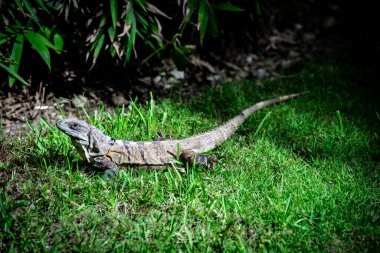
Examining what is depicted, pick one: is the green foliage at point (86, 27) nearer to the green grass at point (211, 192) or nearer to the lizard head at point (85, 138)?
the green grass at point (211, 192)

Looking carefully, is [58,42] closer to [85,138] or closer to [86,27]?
[86,27]

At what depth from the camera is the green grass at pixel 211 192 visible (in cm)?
272

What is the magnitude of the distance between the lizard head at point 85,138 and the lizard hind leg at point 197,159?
665mm

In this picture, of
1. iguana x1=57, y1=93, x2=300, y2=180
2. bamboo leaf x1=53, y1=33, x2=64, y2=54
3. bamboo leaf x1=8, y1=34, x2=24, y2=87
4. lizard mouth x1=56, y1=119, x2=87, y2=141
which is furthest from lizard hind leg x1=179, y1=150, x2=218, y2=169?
bamboo leaf x1=8, y1=34, x2=24, y2=87

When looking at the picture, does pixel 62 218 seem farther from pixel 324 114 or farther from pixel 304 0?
pixel 304 0

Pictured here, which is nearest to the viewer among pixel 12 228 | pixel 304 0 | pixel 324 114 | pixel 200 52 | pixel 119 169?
pixel 12 228

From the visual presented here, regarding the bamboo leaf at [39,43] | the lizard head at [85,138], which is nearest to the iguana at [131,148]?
the lizard head at [85,138]

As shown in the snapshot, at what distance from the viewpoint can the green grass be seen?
2.72 metres

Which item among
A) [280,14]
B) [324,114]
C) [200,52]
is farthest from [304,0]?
[324,114]

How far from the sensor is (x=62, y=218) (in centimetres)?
283

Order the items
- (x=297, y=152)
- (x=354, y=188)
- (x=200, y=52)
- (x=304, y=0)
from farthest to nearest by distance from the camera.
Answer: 1. (x=304, y=0)
2. (x=200, y=52)
3. (x=297, y=152)
4. (x=354, y=188)

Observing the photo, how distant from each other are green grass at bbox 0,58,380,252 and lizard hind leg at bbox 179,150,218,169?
0.21 feet

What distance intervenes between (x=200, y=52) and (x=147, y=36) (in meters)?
1.40

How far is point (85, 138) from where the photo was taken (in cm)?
329
